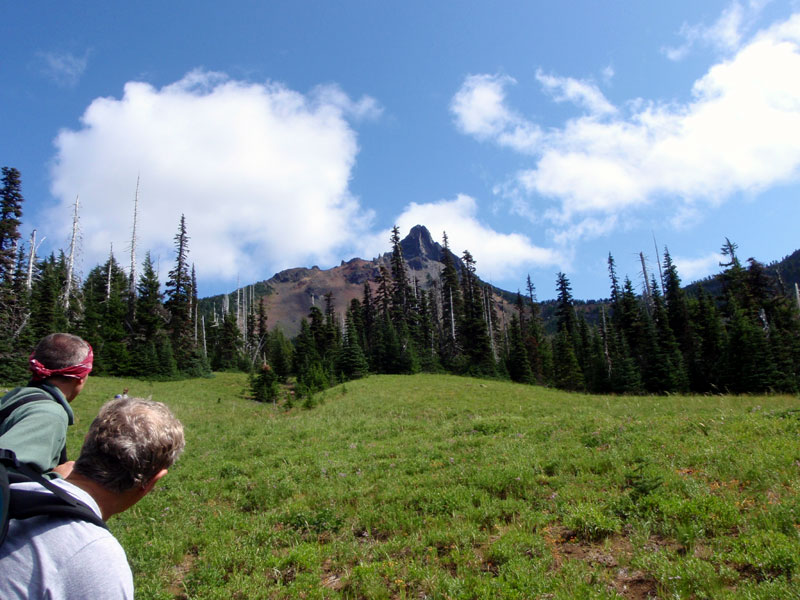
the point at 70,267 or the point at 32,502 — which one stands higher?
the point at 70,267

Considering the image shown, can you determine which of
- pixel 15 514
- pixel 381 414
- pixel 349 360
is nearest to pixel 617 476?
pixel 15 514

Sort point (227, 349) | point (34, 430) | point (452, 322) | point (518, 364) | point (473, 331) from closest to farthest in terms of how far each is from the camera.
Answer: point (34, 430), point (518, 364), point (473, 331), point (452, 322), point (227, 349)

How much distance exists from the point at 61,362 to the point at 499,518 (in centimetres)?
625

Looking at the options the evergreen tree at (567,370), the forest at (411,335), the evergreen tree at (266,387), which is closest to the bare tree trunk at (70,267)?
the forest at (411,335)

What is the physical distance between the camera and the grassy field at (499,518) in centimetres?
498

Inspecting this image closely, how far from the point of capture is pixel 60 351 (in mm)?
3373

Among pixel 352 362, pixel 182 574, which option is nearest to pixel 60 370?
pixel 182 574

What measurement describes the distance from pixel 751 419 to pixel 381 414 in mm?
13927

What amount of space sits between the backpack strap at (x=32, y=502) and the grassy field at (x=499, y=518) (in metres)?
4.67

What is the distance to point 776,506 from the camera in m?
5.57

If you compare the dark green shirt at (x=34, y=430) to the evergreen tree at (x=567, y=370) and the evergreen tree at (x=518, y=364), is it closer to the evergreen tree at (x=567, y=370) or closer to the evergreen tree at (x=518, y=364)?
the evergreen tree at (x=518, y=364)

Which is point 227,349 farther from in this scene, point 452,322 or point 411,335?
point 452,322

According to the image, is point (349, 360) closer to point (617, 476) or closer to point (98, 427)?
point (617, 476)

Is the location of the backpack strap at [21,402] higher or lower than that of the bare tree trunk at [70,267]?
lower
